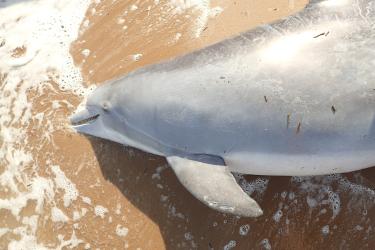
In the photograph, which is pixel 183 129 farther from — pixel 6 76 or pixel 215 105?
pixel 6 76

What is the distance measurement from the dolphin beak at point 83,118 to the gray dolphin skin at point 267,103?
638mm

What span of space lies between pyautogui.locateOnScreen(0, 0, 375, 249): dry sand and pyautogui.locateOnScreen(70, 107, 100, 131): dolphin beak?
0.54ft

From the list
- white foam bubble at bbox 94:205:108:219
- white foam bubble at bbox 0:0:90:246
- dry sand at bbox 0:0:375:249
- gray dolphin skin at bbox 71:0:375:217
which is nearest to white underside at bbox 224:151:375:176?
gray dolphin skin at bbox 71:0:375:217

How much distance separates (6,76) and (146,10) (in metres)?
1.95

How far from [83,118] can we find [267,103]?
2107 mm

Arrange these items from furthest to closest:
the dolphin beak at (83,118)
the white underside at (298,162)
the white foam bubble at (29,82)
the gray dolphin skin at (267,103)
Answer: the white foam bubble at (29,82)
the dolphin beak at (83,118)
the white underside at (298,162)
the gray dolphin skin at (267,103)

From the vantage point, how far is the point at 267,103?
13.2 ft

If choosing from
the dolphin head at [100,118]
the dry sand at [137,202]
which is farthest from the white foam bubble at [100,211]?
the dolphin head at [100,118]

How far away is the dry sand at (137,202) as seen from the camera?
475cm

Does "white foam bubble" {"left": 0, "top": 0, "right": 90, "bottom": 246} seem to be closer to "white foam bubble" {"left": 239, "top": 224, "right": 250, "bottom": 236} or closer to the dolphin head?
the dolphin head

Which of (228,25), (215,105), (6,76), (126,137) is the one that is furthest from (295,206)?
(6,76)

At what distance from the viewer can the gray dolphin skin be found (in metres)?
3.99

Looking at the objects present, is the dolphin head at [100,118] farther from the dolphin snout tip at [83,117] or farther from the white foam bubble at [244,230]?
the white foam bubble at [244,230]

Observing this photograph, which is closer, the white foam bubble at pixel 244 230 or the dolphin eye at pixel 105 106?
the dolphin eye at pixel 105 106
